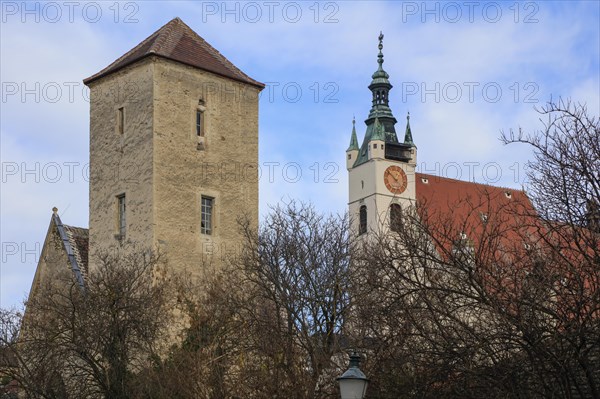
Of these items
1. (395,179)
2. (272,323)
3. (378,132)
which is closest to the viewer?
(272,323)

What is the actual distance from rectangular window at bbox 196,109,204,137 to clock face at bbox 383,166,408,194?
54041 mm

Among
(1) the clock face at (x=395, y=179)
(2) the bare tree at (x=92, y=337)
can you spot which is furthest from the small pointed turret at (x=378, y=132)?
(2) the bare tree at (x=92, y=337)

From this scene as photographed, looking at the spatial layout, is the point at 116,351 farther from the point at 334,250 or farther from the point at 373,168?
the point at 373,168

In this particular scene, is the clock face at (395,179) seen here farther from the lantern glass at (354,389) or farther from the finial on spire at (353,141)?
the lantern glass at (354,389)

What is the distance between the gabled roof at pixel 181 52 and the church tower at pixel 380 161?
2013 inches

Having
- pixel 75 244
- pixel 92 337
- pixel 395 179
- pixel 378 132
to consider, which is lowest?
pixel 92 337

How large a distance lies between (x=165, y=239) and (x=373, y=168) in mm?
58039

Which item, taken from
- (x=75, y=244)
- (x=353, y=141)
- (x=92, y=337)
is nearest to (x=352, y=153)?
(x=353, y=141)

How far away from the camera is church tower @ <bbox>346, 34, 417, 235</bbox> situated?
311 ft

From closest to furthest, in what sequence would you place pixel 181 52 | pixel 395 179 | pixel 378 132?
pixel 181 52
pixel 395 179
pixel 378 132

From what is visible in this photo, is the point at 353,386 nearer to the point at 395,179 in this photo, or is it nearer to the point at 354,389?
the point at 354,389

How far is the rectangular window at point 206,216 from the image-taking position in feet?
132

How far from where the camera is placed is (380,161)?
95.9 meters

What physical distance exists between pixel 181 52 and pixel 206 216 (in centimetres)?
561
